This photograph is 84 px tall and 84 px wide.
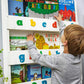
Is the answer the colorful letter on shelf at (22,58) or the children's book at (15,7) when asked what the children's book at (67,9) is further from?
the colorful letter on shelf at (22,58)

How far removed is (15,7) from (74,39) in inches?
23.0

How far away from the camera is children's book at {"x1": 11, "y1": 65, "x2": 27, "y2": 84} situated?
1.05 meters

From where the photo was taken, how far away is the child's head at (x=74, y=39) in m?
0.82

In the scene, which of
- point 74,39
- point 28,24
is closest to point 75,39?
A: point 74,39

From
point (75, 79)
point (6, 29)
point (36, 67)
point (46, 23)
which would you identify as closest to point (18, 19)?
point (6, 29)

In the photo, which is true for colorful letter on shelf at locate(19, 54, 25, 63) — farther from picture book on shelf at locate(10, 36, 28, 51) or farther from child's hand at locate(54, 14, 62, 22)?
child's hand at locate(54, 14, 62, 22)

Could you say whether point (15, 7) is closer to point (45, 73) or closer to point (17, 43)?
point (17, 43)

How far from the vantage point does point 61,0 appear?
125 cm

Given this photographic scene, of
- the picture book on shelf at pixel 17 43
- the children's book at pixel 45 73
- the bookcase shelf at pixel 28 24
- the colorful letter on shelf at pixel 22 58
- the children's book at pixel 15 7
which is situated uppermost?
the children's book at pixel 15 7

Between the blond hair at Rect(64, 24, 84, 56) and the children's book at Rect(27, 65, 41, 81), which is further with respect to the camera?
the children's book at Rect(27, 65, 41, 81)

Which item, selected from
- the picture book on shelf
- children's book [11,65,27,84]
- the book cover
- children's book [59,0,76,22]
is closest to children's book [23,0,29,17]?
the book cover

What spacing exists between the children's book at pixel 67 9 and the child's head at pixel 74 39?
1.44 feet

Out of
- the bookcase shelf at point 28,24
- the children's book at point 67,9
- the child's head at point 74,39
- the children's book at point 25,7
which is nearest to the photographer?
the child's head at point 74,39

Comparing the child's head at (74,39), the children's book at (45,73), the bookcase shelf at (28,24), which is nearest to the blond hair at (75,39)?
the child's head at (74,39)
